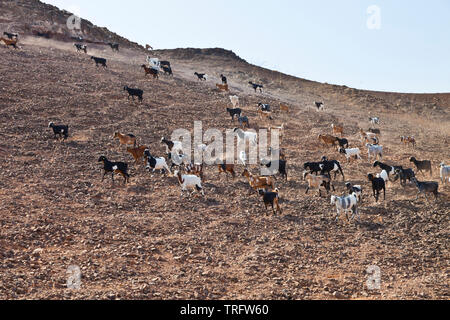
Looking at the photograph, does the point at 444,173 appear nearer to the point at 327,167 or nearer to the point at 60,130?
the point at 327,167

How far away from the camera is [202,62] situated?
181ft

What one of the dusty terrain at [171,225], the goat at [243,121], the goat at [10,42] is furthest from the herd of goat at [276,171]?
the goat at [10,42]

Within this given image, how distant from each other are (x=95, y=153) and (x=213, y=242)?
9.24 meters

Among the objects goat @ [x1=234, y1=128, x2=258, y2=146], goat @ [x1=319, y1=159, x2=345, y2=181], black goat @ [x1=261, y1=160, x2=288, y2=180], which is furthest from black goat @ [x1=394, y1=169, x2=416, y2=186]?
goat @ [x1=234, y1=128, x2=258, y2=146]

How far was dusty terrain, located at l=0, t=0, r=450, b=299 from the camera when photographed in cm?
965

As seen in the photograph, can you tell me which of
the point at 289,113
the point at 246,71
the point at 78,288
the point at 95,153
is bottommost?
the point at 78,288

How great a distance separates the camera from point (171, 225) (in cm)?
1304

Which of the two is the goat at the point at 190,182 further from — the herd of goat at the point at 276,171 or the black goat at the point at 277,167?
the black goat at the point at 277,167

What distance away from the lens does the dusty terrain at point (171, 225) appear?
380 inches

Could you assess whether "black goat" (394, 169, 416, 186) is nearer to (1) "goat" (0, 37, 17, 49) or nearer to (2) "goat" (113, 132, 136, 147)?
(2) "goat" (113, 132, 136, 147)

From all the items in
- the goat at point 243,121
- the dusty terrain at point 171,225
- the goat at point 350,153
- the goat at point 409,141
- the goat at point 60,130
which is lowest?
the dusty terrain at point 171,225

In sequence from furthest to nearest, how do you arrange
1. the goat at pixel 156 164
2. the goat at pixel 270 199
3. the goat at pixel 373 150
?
the goat at pixel 373 150 → the goat at pixel 156 164 → the goat at pixel 270 199
